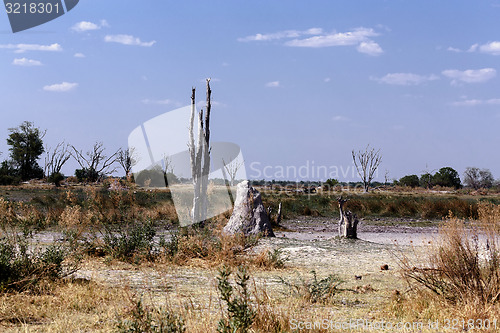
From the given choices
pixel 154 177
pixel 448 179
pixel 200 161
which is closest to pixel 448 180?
pixel 448 179

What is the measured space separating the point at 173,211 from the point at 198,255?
12726 mm

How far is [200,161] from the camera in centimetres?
2108

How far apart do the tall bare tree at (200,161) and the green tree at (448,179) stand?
61113 millimetres

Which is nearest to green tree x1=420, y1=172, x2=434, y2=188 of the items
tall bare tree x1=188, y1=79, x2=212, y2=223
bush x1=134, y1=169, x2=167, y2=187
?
bush x1=134, y1=169, x2=167, y2=187

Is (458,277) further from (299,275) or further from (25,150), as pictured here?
(25,150)

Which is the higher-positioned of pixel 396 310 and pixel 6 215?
pixel 6 215

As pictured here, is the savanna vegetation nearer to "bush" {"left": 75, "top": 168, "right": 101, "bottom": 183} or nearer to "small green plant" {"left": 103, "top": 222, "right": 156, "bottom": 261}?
"small green plant" {"left": 103, "top": 222, "right": 156, "bottom": 261}

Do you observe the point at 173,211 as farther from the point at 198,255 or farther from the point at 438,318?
the point at 438,318

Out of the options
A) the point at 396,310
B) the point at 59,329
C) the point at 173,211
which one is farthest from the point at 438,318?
the point at 173,211

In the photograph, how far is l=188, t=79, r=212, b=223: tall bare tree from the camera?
21.0 meters

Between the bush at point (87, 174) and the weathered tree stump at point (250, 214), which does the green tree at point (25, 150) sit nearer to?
the bush at point (87, 174)

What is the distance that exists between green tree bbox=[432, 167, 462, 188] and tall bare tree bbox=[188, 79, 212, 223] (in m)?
61.1

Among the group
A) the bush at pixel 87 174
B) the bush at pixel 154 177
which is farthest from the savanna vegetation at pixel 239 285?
the bush at pixel 87 174

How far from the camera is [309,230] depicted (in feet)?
73.0
